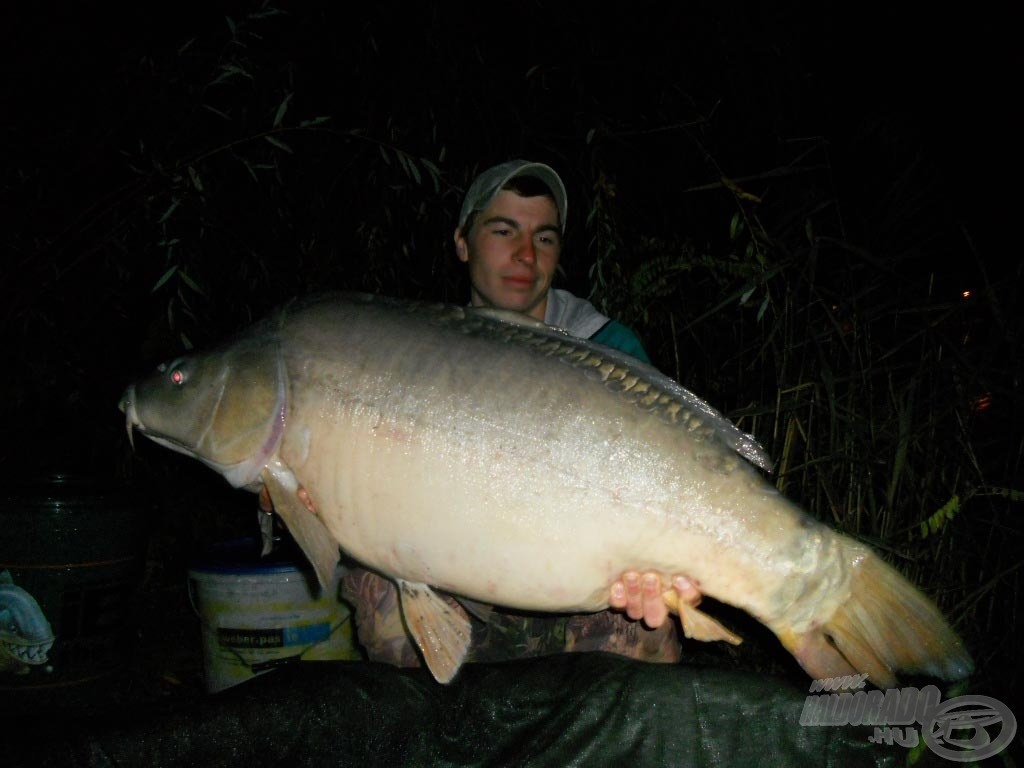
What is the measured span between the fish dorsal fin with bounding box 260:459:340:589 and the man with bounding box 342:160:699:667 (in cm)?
39

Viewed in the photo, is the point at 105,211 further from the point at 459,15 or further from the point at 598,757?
the point at 598,757

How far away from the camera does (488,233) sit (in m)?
2.34

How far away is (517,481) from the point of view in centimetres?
139

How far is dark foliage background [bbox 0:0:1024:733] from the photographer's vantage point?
2.32m

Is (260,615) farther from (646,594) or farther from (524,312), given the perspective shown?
(646,594)

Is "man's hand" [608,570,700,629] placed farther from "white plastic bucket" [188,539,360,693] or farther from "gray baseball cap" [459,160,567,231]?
"gray baseball cap" [459,160,567,231]

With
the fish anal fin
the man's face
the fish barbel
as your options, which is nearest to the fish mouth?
the fish barbel

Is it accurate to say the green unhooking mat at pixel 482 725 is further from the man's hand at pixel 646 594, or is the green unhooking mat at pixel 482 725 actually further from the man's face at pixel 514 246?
the man's face at pixel 514 246

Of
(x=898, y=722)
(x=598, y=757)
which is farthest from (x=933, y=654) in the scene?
(x=598, y=757)

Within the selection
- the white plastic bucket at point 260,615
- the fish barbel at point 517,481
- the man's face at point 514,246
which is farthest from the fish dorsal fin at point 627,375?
the white plastic bucket at point 260,615

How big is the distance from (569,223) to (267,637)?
2.25 m

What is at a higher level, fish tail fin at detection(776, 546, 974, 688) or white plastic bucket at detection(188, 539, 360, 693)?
fish tail fin at detection(776, 546, 974, 688)

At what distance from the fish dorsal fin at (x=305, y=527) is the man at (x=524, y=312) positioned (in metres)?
0.39

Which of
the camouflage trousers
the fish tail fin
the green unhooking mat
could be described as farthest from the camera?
the camouflage trousers
